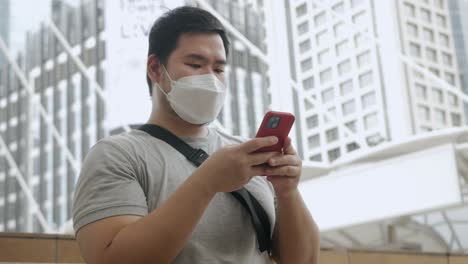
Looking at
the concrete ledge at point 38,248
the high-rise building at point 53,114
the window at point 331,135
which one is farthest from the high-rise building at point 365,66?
Answer: the concrete ledge at point 38,248

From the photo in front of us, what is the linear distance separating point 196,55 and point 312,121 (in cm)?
1811

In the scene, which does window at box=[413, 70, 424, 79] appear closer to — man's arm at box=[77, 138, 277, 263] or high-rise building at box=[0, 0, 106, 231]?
high-rise building at box=[0, 0, 106, 231]

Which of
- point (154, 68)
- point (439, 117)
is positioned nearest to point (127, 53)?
point (154, 68)

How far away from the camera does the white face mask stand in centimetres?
118

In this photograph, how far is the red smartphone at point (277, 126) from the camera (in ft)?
3.36

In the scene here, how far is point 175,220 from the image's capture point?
3.18 ft

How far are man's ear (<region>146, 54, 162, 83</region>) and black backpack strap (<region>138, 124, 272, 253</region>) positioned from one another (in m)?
0.12

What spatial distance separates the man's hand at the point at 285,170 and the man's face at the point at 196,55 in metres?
0.21

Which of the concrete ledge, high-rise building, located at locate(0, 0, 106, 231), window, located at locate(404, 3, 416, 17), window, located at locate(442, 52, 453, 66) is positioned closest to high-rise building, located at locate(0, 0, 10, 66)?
high-rise building, located at locate(0, 0, 106, 231)

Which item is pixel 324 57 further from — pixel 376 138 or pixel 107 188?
pixel 107 188

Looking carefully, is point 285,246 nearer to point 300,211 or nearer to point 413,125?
point 300,211

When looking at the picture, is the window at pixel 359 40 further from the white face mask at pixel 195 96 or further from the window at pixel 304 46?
the white face mask at pixel 195 96

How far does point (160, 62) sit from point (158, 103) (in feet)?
0.23

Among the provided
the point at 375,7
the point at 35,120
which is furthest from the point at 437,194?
the point at 35,120
